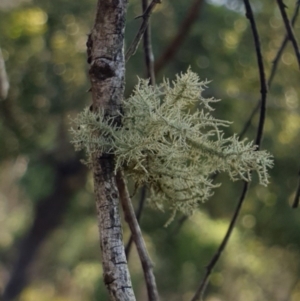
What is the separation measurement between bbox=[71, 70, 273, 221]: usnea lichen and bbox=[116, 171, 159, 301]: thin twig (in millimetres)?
10

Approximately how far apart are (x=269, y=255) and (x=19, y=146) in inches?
41.7

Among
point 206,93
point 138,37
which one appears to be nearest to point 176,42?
point 206,93

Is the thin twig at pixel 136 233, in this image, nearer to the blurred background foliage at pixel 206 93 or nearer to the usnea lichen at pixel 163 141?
the usnea lichen at pixel 163 141

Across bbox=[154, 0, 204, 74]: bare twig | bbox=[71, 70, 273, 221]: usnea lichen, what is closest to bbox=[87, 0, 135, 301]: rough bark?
bbox=[71, 70, 273, 221]: usnea lichen

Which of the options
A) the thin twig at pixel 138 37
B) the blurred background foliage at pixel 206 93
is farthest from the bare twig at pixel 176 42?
the thin twig at pixel 138 37

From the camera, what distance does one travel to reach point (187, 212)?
40 centimetres

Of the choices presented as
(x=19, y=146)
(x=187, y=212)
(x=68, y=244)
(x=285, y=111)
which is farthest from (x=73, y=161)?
(x=187, y=212)

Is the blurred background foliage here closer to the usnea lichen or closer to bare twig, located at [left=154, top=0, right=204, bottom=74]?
bare twig, located at [left=154, top=0, right=204, bottom=74]

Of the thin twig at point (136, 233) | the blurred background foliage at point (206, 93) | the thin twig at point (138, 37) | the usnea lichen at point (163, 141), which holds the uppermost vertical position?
the blurred background foliage at point (206, 93)

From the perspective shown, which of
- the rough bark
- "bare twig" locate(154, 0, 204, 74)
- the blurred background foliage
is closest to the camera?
the rough bark

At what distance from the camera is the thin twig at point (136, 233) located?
1.15 ft

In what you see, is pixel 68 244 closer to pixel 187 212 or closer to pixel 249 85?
pixel 249 85

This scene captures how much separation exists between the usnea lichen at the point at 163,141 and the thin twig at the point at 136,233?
0.4 inches

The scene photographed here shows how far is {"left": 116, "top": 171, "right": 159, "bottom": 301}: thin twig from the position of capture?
350 millimetres
